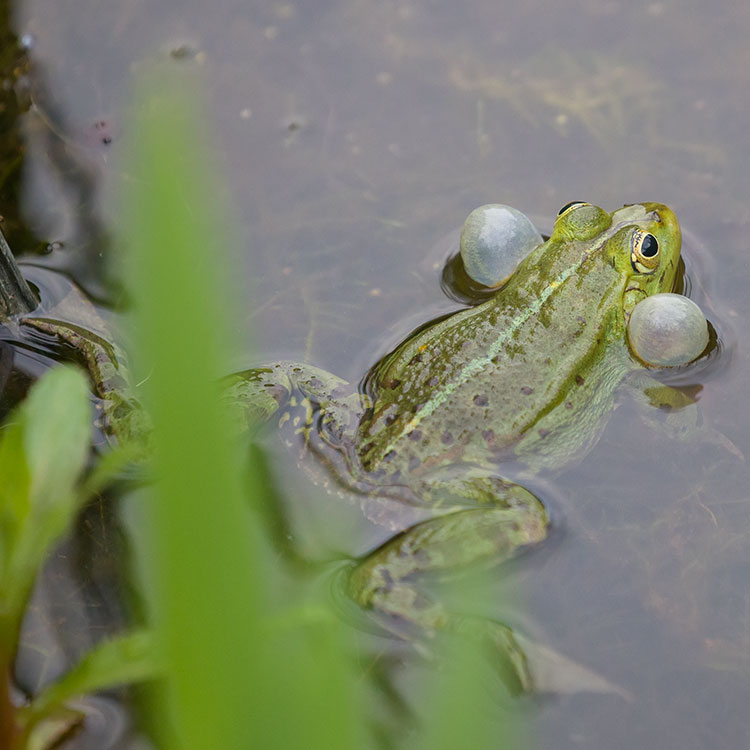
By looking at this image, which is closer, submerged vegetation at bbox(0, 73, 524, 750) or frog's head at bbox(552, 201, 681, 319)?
submerged vegetation at bbox(0, 73, 524, 750)

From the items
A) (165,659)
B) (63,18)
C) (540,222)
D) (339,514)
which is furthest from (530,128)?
(165,659)

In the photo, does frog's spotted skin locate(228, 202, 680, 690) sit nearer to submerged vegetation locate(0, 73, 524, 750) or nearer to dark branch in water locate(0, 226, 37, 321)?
dark branch in water locate(0, 226, 37, 321)

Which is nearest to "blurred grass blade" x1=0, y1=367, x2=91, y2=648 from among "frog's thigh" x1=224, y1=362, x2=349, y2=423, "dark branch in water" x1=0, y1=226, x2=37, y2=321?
"frog's thigh" x1=224, y1=362, x2=349, y2=423

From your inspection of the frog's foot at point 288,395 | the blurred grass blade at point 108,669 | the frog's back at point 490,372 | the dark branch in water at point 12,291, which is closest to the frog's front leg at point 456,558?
the frog's back at point 490,372

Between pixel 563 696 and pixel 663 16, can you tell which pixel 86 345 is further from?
pixel 663 16

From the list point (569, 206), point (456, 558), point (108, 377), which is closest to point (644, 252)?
point (569, 206)

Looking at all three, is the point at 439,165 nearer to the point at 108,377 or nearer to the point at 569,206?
the point at 569,206
